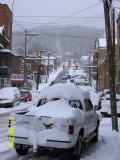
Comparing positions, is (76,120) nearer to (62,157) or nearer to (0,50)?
(62,157)

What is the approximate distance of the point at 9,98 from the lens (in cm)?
2423

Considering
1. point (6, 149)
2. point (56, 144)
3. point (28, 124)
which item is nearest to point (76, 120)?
point (56, 144)

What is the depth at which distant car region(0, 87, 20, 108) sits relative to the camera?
23.7 meters

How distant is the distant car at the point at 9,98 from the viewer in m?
23.7

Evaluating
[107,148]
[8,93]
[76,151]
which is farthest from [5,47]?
[76,151]

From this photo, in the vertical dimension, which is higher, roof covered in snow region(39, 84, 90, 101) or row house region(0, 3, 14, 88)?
row house region(0, 3, 14, 88)

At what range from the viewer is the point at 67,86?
8500 millimetres

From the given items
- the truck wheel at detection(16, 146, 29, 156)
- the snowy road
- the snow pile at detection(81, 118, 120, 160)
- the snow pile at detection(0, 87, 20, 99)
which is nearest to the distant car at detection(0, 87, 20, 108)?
the snow pile at detection(0, 87, 20, 99)

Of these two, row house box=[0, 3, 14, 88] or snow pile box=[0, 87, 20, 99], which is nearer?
snow pile box=[0, 87, 20, 99]

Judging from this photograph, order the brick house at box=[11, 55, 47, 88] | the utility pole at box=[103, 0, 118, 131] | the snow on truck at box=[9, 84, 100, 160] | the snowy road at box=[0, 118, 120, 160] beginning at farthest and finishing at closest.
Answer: the brick house at box=[11, 55, 47, 88]
the utility pole at box=[103, 0, 118, 131]
the snowy road at box=[0, 118, 120, 160]
the snow on truck at box=[9, 84, 100, 160]

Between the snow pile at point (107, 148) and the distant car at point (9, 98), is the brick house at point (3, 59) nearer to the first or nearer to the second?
the distant car at point (9, 98)

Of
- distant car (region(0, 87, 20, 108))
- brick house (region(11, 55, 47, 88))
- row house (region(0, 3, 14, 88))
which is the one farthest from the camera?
brick house (region(11, 55, 47, 88))

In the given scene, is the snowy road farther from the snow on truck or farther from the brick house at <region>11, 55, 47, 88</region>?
the brick house at <region>11, 55, 47, 88</region>

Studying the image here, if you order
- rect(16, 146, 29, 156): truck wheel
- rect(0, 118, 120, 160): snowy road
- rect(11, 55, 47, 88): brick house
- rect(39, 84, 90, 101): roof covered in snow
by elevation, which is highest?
rect(11, 55, 47, 88): brick house
